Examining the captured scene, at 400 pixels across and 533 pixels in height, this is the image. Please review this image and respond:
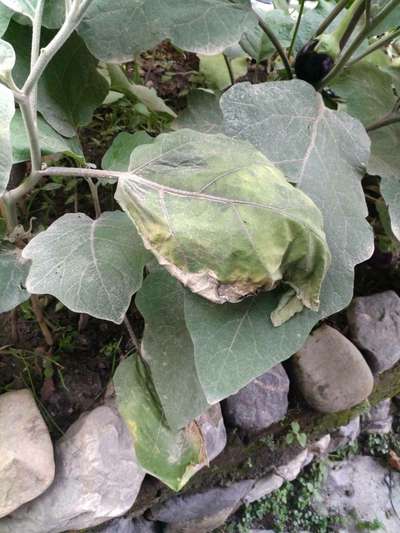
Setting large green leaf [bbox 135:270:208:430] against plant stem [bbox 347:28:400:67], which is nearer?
large green leaf [bbox 135:270:208:430]

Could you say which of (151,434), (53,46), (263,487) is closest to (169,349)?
(151,434)

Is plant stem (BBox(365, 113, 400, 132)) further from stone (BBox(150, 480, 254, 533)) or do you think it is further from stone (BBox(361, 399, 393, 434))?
stone (BBox(361, 399, 393, 434))

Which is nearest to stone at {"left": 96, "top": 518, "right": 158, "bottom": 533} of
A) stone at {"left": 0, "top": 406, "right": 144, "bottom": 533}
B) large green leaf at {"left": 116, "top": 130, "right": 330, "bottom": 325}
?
stone at {"left": 0, "top": 406, "right": 144, "bottom": 533}

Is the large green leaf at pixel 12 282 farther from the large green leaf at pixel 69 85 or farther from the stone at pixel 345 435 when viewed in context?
the stone at pixel 345 435

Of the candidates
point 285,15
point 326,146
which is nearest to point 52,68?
point 326,146

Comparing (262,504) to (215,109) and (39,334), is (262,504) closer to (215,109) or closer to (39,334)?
(39,334)
